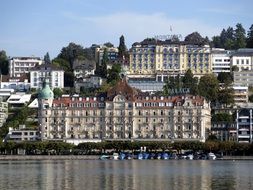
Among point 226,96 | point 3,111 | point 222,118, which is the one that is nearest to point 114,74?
point 3,111

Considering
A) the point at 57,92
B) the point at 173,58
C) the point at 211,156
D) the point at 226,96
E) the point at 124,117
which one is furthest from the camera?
the point at 173,58

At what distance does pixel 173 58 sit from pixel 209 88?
72.8ft

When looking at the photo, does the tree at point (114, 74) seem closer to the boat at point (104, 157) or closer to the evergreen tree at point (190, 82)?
the evergreen tree at point (190, 82)

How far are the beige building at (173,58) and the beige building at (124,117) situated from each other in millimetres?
39809

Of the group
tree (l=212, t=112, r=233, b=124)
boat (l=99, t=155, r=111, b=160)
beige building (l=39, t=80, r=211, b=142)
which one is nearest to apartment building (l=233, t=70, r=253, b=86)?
tree (l=212, t=112, r=233, b=124)

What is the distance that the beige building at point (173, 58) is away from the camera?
641 ft

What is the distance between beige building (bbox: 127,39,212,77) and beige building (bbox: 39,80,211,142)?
3981 centimetres

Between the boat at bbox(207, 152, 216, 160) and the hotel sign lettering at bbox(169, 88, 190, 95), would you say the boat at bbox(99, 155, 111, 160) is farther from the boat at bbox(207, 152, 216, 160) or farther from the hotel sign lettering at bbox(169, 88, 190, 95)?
the hotel sign lettering at bbox(169, 88, 190, 95)

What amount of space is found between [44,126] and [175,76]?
46786 mm

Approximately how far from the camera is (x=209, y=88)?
17538 centimetres

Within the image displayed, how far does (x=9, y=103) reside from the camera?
185125 millimetres

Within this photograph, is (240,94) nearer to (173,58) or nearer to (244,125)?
(173,58)

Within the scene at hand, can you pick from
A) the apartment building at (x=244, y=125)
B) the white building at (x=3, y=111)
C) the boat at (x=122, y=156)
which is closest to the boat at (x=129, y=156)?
the boat at (x=122, y=156)

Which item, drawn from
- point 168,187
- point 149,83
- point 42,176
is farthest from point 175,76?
point 168,187
